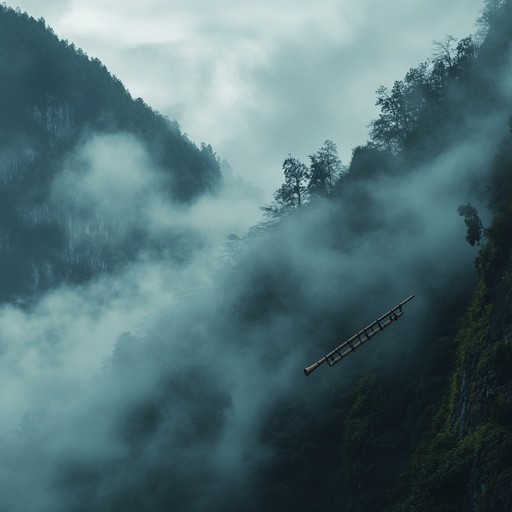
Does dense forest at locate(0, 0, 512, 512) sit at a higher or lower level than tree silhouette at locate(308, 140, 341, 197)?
lower

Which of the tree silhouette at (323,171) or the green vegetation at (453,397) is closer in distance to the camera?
the green vegetation at (453,397)

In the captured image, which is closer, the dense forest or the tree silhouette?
the dense forest

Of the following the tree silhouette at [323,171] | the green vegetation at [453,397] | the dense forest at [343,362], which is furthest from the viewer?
the tree silhouette at [323,171]

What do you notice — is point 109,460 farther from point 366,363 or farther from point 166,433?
point 366,363

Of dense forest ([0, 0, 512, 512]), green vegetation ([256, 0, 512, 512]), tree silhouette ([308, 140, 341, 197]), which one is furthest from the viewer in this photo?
tree silhouette ([308, 140, 341, 197])

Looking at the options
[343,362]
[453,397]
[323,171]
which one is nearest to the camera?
[453,397]

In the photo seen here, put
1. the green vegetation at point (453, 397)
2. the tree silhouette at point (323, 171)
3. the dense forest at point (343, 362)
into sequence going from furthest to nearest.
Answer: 1. the tree silhouette at point (323, 171)
2. the dense forest at point (343, 362)
3. the green vegetation at point (453, 397)

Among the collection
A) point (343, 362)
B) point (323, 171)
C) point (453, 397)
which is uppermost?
point (323, 171)

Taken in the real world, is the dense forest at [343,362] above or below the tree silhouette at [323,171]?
below

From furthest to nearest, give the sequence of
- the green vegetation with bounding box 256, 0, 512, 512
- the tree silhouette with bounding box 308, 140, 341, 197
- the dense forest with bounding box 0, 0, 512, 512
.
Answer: the tree silhouette with bounding box 308, 140, 341, 197 < the dense forest with bounding box 0, 0, 512, 512 < the green vegetation with bounding box 256, 0, 512, 512

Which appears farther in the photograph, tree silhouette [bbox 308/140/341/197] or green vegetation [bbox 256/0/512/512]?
tree silhouette [bbox 308/140/341/197]

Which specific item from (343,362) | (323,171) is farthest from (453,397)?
(323,171)

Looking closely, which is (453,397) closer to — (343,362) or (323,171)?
(343,362)

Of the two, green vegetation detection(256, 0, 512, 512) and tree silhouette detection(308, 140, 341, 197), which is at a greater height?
tree silhouette detection(308, 140, 341, 197)
